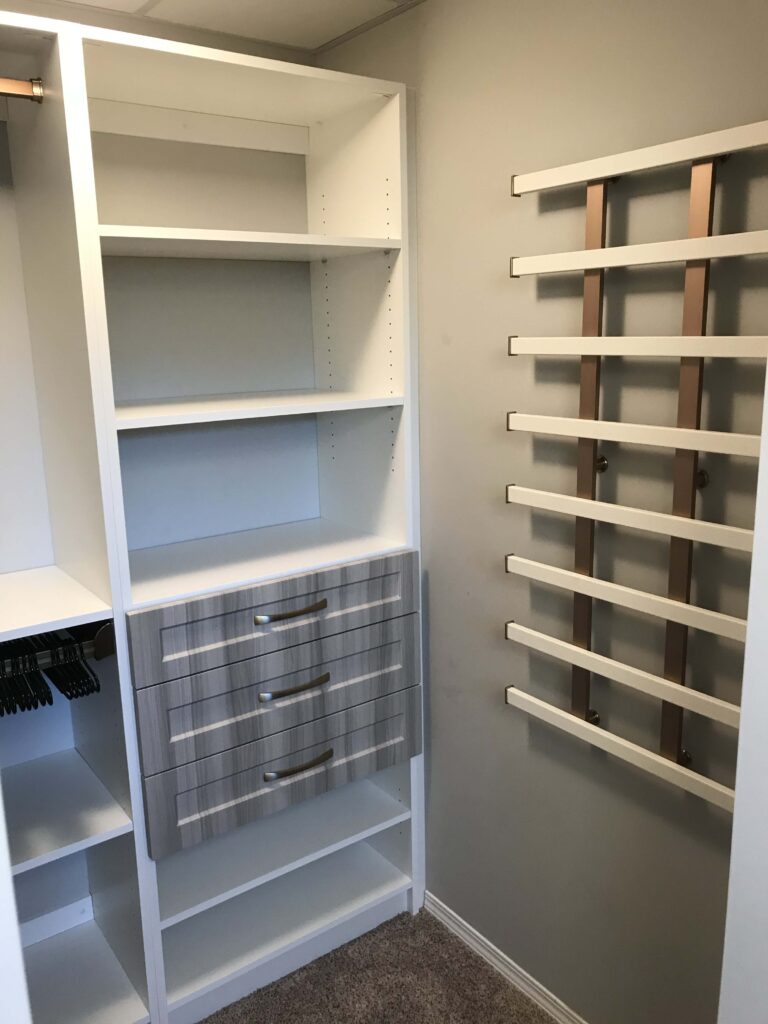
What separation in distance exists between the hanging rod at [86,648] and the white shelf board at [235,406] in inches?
15.5

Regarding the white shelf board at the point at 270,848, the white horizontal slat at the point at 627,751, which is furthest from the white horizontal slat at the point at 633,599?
the white shelf board at the point at 270,848

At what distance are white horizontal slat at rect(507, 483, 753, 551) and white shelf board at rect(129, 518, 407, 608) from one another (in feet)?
1.44

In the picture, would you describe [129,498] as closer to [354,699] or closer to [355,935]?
[354,699]

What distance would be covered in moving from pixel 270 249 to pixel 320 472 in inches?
26.8

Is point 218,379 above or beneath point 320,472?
above

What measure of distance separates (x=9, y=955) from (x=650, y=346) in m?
1.21

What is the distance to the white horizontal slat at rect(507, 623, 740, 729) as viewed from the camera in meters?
1.38

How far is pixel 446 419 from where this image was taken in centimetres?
197

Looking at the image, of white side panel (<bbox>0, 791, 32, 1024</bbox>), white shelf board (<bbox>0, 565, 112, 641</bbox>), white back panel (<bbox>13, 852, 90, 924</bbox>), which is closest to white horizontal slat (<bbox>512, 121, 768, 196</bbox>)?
white shelf board (<bbox>0, 565, 112, 641</bbox>)

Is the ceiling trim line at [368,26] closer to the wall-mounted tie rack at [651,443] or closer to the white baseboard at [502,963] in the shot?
the wall-mounted tie rack at [651,443]

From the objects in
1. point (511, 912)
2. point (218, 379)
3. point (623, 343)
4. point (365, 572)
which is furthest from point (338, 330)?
point (511, 912)

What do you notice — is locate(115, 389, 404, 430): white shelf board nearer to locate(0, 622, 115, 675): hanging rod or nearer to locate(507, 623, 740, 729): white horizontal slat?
locate(0, 622, 115, 675): hanging rod

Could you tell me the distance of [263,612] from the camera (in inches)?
70.1

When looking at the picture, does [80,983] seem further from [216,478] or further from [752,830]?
[752,830]
